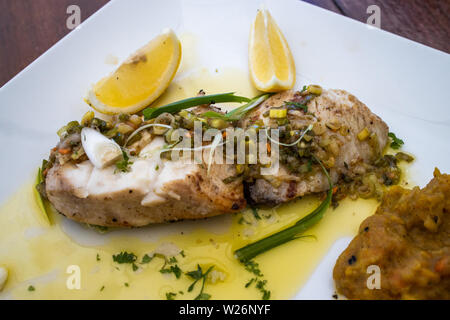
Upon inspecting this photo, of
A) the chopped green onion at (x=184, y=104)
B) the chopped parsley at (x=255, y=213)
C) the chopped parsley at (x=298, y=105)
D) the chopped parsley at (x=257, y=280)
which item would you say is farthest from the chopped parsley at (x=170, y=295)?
the chopped parsley at (x=298, y=105)

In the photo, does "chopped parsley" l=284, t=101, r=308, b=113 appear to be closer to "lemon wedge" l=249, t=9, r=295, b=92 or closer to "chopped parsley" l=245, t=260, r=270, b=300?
"lemon wedge" l=249, t=9, r=295, b=92

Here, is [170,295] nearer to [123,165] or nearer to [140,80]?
[123,165]

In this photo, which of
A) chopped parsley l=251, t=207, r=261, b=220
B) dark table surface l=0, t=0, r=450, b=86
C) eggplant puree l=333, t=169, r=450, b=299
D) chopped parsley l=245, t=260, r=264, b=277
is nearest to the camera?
eggplant puree l=333, t=169, r=450, b=299

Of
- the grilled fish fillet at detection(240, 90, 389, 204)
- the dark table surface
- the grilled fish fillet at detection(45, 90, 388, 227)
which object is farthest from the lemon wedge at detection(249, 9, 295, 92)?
the dark table surface

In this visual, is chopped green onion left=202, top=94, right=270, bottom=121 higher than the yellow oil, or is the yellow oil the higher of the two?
chopped green onion left=202, top=94, right=270, bottom=121

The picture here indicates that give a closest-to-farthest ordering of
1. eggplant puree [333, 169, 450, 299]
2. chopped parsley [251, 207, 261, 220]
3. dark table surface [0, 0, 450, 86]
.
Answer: eggplant puree [333, 169, 450, 299] → chopped parsley [251, 207, 261, 220] → dark table surface [0, 0, 450, 86]

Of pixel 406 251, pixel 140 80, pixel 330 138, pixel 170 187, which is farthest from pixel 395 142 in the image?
pixel 140 80

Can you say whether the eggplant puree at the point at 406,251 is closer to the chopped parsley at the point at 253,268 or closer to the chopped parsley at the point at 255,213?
the chopped parsley at the point at 253,268
